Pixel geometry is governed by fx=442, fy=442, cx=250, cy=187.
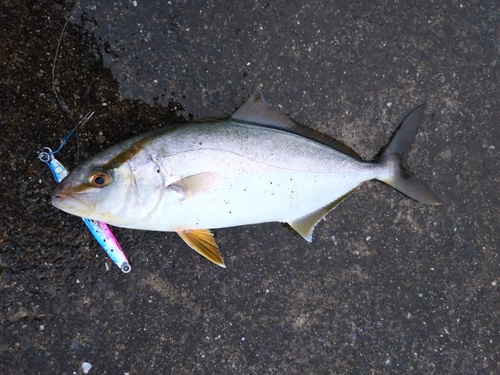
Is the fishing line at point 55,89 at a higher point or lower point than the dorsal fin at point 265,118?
higher

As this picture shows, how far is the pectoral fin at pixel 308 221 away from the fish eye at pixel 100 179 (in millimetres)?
979

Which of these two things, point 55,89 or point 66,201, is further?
point 55,89

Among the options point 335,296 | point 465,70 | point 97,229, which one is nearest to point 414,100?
point 465,70

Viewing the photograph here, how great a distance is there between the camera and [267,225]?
8.50 ft

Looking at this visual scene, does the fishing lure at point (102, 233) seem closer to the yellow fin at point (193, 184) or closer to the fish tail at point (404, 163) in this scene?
the yellow fin at point (193, 184)

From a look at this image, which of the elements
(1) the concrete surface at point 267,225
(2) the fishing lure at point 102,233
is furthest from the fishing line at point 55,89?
(2) the fishing lure at point 102,233

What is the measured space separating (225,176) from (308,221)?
561mm

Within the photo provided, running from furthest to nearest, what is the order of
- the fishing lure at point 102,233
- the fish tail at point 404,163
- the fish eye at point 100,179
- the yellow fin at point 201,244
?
1. the fish tail at point 404,163
2. the fishing lure at point 102,233
3. the yellow fin at point 201,244
4. the fish eye at point 100,179

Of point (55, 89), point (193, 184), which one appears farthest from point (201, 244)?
point (55, 89)

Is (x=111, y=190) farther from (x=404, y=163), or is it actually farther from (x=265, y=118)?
(x=404, y=163)

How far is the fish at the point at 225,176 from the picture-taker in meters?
2.06

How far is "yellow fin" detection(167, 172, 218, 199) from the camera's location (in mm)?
2117

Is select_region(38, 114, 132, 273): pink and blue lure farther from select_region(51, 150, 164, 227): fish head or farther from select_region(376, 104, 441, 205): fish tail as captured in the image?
select_region(376, 104, 441, 205): fish tail

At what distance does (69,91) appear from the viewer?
2420 mm
